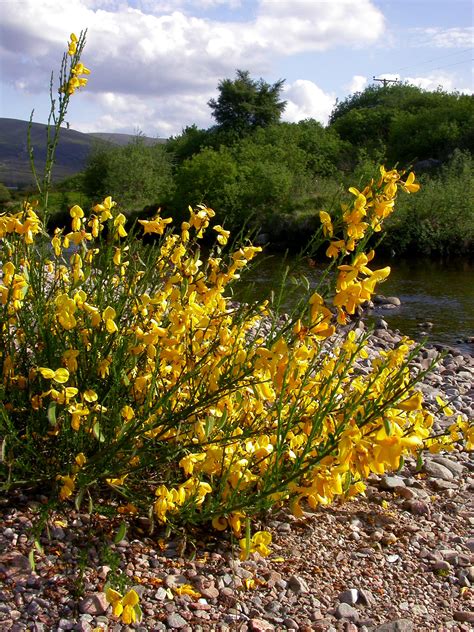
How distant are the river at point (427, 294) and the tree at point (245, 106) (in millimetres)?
28786

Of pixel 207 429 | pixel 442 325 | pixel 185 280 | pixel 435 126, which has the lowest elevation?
pixel 442 325

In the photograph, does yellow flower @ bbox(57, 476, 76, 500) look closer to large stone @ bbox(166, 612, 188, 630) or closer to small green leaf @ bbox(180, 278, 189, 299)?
large stone @ bbox(166, 612, 188, 630)

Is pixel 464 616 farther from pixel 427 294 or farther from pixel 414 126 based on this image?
pixel 414 126

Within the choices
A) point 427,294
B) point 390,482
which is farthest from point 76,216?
point 427,294

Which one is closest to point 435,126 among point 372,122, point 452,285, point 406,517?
point 372,122

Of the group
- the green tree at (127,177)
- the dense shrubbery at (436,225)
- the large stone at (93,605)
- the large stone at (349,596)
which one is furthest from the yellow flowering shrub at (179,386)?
the green tree at (127,177)

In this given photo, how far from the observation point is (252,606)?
2.46 meters

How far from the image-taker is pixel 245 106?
149ft

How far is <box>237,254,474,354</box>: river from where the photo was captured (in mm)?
11336

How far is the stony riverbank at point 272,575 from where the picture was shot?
2.30 m

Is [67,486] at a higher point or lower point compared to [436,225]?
lower

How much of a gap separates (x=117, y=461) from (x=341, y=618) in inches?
43.4

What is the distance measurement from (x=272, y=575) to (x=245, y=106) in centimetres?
4593

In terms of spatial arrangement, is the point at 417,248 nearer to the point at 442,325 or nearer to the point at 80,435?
the point at 442,325
